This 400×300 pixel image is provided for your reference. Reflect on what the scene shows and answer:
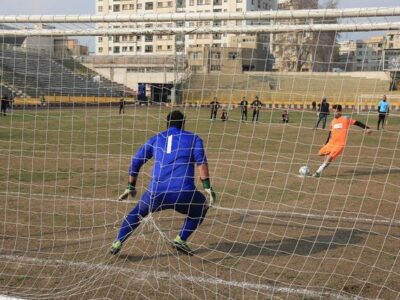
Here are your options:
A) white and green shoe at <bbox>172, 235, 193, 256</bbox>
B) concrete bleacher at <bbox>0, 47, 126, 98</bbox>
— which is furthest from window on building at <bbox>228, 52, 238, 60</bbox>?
concrete bleacher at <bbox>0, 47, 126, 98</bbox>

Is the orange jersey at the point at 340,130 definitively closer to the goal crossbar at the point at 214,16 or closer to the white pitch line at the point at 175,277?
the goal crossbar at the point at 214,16

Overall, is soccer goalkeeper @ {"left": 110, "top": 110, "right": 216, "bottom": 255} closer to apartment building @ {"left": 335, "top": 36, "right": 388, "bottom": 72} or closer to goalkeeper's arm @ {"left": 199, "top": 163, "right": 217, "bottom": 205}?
goalkeeper's arm @ {"left": 199, "top": 163, "right": 217, "bottom": 205}

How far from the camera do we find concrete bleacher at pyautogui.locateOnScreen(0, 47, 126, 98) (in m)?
6.79

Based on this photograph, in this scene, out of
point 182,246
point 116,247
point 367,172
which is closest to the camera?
point 116,247

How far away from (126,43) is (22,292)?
3170 millimetres

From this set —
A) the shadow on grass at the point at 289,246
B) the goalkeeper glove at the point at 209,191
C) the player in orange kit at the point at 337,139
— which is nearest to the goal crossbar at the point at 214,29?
the goalkeeper glove at the point at 209,191

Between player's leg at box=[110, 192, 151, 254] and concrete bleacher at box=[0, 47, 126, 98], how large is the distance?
2.49m

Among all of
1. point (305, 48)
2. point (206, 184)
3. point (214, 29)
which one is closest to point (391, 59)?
point (305, 48)

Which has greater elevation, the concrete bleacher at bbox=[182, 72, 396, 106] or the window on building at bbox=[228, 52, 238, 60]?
the window on building at bbox=[228, 52, 238, 60]

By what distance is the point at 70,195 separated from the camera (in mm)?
8516

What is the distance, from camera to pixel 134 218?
5.39 m

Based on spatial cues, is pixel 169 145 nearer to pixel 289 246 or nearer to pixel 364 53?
pixel 289 246

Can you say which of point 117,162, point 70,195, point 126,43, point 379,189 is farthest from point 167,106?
Answer: point 117,162

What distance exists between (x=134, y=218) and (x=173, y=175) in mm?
631
